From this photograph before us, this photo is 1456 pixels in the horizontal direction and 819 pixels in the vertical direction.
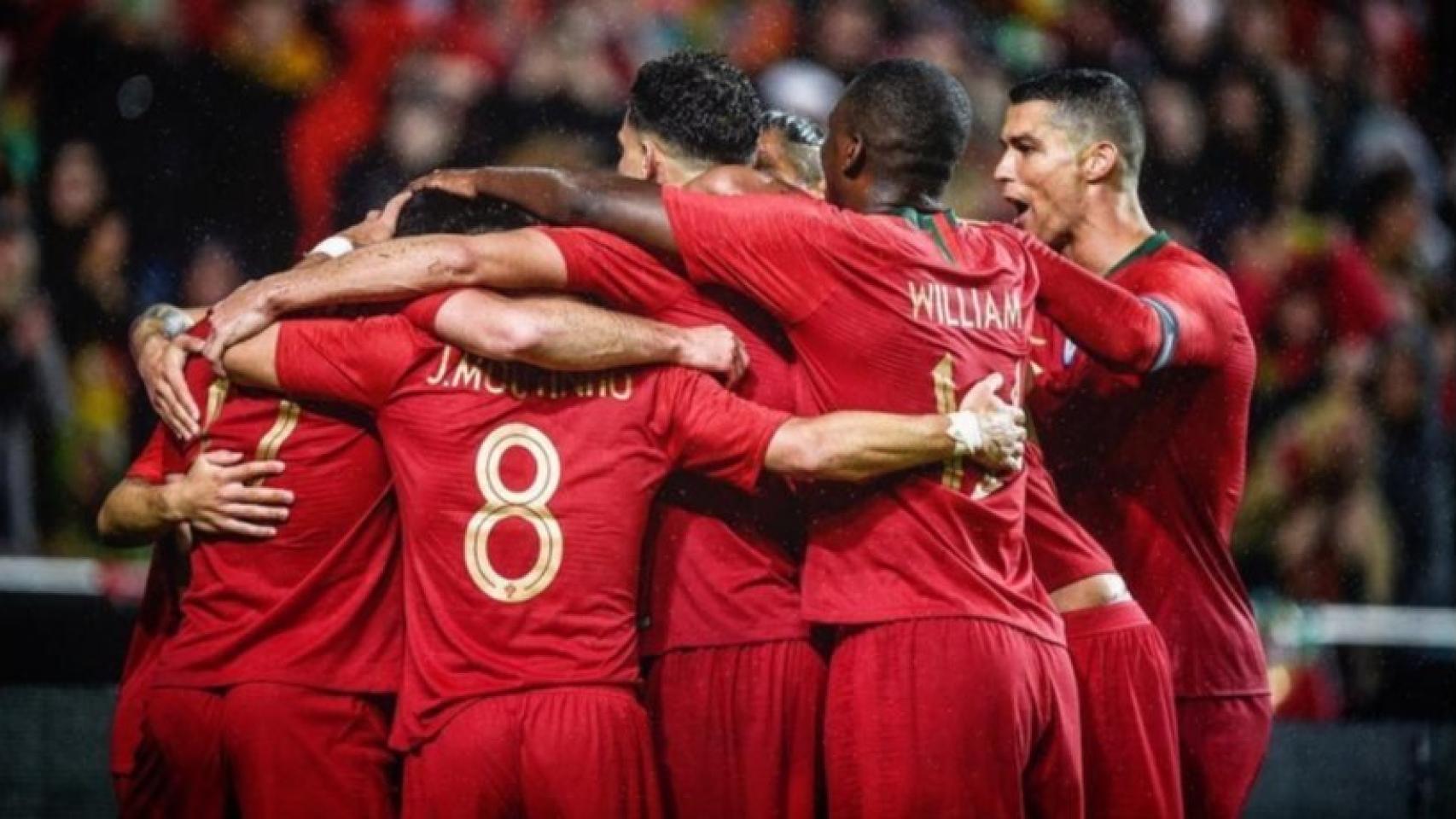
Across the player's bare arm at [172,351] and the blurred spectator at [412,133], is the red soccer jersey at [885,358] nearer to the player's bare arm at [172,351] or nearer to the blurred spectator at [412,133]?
the player's bare arm at [172,351]

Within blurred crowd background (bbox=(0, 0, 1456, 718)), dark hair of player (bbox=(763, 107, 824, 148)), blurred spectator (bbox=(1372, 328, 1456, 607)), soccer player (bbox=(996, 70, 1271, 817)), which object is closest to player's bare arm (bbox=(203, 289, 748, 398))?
dark hair of player (bbox=(763, 107, 824, 148))

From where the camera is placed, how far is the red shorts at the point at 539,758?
313cm

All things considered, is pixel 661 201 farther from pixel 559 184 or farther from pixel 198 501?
pixel 198 501

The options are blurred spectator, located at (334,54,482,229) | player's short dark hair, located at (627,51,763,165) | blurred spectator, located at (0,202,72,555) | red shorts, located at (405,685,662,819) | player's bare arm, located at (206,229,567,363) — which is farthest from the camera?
blurred spectator, located at (334,54,482,229)

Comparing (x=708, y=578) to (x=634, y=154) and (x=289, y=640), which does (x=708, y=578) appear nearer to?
(x=289, y=640)

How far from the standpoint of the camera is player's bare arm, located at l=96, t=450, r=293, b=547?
3463mm

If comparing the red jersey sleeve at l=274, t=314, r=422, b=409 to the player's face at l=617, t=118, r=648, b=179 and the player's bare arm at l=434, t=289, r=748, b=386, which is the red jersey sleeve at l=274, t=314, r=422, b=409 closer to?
the player's bare arm at l=434, t=289, r=748, b=386

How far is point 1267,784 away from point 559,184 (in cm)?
387

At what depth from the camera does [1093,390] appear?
4.06 metres

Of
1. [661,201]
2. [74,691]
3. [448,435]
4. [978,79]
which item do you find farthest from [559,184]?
[978,79]

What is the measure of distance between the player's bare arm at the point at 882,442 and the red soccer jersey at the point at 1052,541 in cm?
44

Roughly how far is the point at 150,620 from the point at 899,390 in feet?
5.26

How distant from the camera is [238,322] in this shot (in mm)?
3432

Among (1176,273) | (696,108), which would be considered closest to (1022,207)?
(1176,273)
